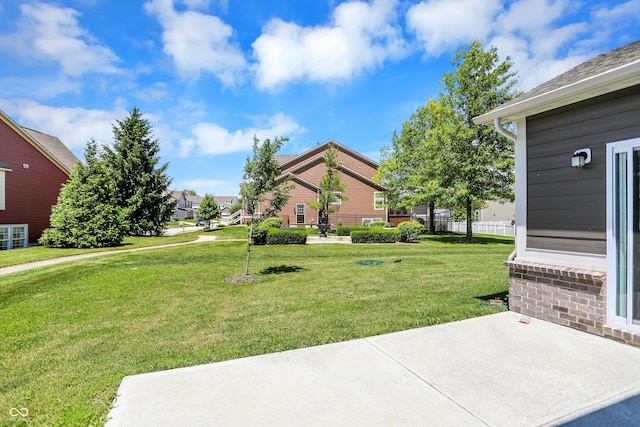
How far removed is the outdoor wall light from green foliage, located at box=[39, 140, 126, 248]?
18915 mm

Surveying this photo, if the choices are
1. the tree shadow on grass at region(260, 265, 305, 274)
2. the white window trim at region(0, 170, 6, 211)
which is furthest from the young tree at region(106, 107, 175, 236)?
the tree shadow on grass at region(260, 265, 305, 274)

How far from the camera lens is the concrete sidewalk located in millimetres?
2281

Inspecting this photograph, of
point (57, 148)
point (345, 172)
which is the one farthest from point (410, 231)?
point (57, 148)

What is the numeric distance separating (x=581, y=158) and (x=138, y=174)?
27.0 metres

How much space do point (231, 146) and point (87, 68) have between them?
62.4ft

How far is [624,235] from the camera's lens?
3.63 meters

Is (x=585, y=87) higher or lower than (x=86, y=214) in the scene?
higher

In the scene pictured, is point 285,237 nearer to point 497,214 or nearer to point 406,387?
point 406,387

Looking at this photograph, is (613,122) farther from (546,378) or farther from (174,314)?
(174,314)

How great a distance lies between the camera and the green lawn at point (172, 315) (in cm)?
297

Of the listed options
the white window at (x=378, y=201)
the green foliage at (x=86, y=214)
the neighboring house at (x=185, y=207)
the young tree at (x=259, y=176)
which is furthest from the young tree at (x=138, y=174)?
the neighboring house at (x=185, y=207)

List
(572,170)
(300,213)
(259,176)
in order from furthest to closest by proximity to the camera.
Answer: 1. (300,213)
2. (259,176)
3. (572,170)

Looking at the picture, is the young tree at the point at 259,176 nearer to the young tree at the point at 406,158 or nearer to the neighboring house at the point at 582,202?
the neighboring house at the point at 582,202

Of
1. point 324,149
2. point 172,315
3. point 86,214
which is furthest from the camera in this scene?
point 324,149
